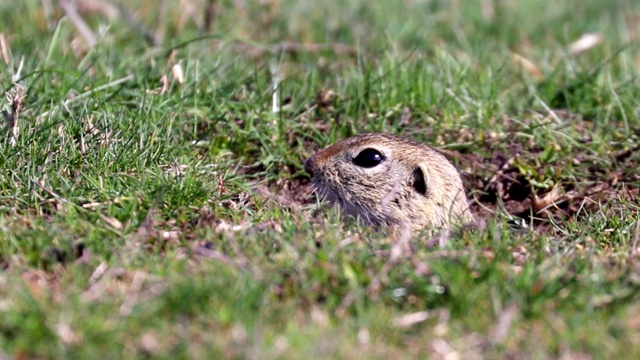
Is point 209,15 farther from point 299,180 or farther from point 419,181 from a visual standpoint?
point 419,181

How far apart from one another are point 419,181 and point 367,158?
33cm

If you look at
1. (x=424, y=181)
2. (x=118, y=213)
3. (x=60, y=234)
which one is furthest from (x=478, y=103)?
(x=60, y=234)

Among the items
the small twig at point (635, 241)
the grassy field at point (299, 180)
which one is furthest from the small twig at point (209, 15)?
the small twig at point (635, 241)

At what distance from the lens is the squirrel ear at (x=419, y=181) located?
17.8ft

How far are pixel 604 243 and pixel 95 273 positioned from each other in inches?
104

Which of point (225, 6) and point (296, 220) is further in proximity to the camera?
point (225, 6)

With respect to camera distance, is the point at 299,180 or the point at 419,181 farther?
the point at 299,180

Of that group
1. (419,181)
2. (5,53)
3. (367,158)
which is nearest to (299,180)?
(367,158)

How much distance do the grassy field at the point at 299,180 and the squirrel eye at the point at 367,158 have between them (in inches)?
14.6

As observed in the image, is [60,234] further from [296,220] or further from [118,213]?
[296,220]

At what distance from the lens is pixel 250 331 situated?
339 centimetres

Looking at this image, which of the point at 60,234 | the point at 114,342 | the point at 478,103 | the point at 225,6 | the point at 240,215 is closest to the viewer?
the point at 114,342

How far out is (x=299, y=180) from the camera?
599 cm

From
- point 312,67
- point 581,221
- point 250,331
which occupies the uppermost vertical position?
point 250,331
